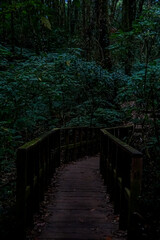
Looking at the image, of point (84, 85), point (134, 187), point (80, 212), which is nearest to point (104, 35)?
point (84, 85)

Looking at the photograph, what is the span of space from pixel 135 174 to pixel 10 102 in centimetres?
577

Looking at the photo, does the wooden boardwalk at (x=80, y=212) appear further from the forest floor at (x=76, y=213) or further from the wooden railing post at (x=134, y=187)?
the wooden railing post at (x=134, y=187)

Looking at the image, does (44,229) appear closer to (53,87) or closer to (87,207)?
(87,207)

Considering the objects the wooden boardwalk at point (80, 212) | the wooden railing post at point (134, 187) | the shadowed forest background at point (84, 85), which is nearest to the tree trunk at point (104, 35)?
the shadowed forest background at point (84, 85)

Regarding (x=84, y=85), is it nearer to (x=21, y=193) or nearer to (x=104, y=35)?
(x=104, y=35)

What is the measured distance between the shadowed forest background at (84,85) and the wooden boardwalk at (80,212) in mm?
639

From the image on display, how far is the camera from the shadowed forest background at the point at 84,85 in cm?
421

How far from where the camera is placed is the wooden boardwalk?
3680 mm

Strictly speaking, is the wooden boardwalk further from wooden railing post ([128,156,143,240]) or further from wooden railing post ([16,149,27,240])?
wooden railing post ([128,156,143,240])

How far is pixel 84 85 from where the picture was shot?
12656mm

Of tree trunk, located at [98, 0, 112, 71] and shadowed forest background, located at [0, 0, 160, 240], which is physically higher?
tree trunk, located at [98, 0, 112, 71]

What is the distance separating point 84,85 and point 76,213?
886 centimetres

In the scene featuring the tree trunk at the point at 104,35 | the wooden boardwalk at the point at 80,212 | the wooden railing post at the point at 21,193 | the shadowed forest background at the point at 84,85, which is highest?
the tree trunk at the point at 104,35

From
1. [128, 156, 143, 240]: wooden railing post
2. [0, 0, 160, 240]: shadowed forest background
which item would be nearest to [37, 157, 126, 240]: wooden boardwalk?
[128, 156, 143, 240]: wooden railing post
